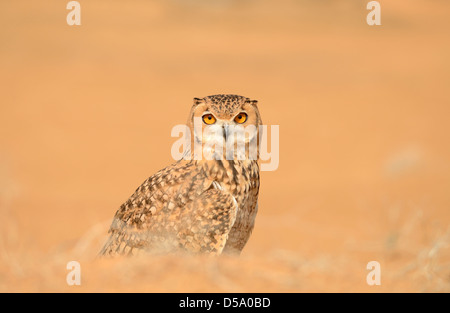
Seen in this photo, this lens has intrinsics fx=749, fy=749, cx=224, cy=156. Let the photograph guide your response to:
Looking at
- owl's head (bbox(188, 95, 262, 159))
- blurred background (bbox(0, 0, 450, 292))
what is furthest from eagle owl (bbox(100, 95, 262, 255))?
blurred background (bbox(0, 0, 450, 292))

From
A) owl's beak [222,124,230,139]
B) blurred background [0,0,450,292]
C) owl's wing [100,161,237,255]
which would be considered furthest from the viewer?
owl's beak [222,124,230,139]

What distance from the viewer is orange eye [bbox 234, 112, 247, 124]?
18.6 ft

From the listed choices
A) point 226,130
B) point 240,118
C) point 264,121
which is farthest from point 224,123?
point 264,121

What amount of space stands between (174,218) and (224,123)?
81cm

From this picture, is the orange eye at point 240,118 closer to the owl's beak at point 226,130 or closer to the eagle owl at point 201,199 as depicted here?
the eagle owl at point 201,199

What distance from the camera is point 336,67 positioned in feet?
70.0

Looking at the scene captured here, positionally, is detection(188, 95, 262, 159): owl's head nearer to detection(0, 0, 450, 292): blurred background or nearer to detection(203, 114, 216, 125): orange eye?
detection(203, 114, 216, 125): orange eye

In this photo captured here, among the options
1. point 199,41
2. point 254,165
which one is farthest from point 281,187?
point 199,41

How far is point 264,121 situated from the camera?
1620 cm

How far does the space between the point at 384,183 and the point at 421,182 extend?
2.01ft

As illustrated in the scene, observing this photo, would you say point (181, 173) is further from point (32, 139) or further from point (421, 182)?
point (32, 139)

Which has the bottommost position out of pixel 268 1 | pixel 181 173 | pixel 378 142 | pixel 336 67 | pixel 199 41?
pixel 181 173

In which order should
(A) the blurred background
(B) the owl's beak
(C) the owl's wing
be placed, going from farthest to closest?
(B) the owl's beak
(C) the owl's wing
(A) the blurred background

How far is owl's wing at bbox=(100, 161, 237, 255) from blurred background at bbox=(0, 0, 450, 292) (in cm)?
A: 27
